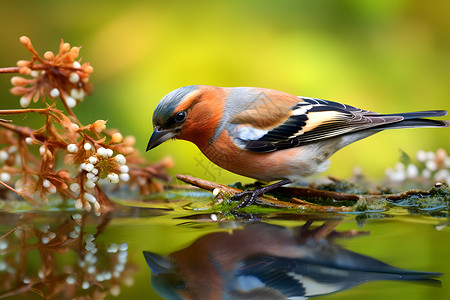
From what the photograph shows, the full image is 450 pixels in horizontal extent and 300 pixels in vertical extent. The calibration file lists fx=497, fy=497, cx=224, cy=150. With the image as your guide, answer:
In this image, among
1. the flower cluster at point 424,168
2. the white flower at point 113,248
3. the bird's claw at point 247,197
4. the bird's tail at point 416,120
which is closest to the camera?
the white flower at point 113,248

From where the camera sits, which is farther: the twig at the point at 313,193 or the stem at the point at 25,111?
the twig at the point at 313,193

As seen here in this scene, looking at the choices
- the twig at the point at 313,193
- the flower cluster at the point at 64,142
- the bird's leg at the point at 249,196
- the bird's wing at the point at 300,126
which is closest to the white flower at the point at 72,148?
the flower cluster at the point at 64,142

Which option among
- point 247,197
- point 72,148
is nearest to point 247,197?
point 247,197

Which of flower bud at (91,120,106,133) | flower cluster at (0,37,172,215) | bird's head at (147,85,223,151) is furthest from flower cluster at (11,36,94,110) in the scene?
bird's head at (147,85,223,151)

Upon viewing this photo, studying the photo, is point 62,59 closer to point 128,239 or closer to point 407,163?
point 128,239

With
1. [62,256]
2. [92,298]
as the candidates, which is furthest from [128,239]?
[92,298]

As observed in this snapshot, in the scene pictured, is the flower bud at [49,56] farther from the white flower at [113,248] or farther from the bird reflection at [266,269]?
the bird reflection at [266,269]
